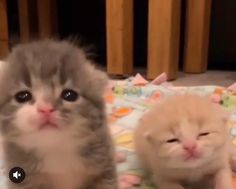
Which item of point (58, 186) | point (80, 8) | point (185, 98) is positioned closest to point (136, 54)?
point (80, 8)

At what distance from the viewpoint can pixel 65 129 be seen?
2.26 ft

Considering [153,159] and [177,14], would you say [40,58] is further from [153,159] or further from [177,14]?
[177,14]

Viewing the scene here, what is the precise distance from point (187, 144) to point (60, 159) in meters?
0.23

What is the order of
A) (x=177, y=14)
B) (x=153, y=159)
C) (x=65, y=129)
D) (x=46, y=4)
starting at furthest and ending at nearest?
1. (x=46, y=4)
2. (x=177, y=14)
3. (x=153, y=159)
4. (x=65, y=129)

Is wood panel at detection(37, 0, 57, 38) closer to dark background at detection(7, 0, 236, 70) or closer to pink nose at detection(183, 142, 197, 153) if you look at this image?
dark background at detection(7, 0, 236, 70)

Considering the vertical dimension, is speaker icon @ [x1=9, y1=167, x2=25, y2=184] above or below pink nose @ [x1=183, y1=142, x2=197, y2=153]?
below

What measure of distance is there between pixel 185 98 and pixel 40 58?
359 millimetres

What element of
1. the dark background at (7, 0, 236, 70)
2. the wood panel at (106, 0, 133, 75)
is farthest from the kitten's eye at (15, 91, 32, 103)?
the dark background at (7, 0, 236, 70)

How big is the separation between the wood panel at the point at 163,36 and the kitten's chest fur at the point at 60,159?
1.17m

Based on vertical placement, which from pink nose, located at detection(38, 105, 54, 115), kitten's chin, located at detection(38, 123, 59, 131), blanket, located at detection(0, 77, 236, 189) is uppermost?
pink nose, located at detection(38, 105, 54, 115)

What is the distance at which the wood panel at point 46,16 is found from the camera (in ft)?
7.67

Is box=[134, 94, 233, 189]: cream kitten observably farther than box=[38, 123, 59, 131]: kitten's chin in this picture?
Yes

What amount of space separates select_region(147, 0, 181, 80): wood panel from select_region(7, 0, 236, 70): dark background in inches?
15.0

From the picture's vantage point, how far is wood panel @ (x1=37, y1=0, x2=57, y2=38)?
234 cm
